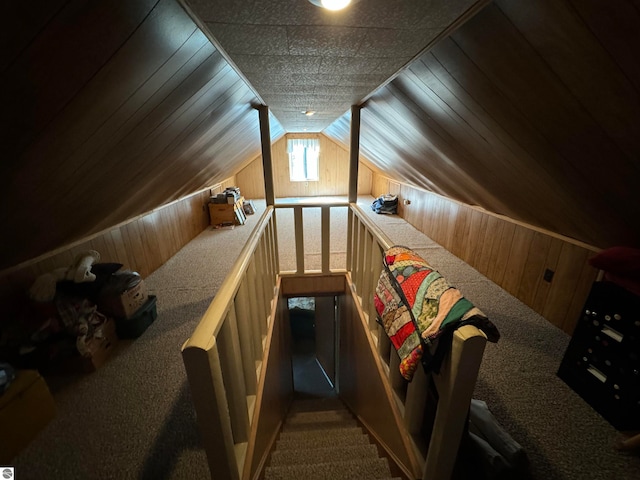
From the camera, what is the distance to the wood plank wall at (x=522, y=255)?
1.85 metres

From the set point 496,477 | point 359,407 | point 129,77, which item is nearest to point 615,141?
point 496,477

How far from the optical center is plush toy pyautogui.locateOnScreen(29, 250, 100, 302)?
4.85 feet

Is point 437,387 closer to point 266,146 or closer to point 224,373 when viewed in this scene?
point 224,373

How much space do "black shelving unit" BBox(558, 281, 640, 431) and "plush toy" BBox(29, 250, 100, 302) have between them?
2875 mm

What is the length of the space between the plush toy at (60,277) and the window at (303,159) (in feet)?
16.4

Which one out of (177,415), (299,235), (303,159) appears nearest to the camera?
(177,415)

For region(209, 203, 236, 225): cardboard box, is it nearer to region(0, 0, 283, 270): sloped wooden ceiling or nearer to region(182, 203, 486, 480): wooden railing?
region(0, 0, 283, 270): sloped wooden ceiling

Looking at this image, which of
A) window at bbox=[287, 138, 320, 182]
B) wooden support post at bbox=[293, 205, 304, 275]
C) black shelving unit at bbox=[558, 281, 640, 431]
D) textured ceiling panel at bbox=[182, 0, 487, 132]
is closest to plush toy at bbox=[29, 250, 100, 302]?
wooden support post at bbox=[293, 205, 304, 275]

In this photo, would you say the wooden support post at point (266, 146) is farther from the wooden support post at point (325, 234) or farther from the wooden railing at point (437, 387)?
the wooden railing at point (437, 387)

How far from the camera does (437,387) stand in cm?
78

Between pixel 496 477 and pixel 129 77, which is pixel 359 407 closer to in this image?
pixel 496 477

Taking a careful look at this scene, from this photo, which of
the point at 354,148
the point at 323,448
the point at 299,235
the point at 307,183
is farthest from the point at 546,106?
the point at 307,183

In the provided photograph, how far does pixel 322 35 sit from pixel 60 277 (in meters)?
1.97

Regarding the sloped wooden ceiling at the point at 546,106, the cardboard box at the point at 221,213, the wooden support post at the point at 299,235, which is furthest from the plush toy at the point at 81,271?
the cardboard box at the point at 221,213
